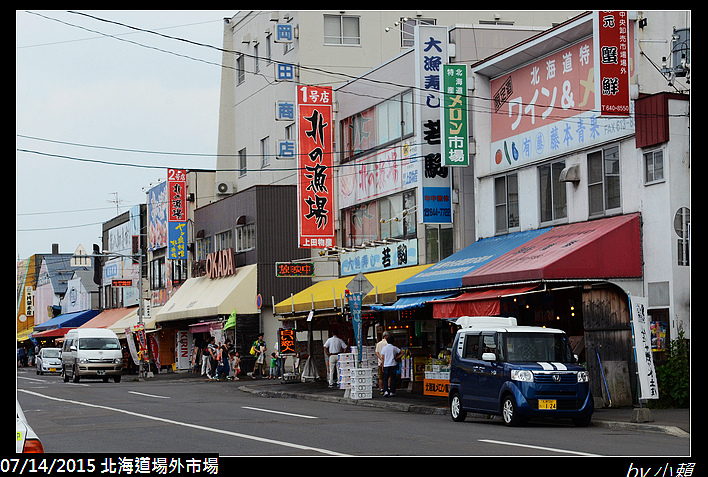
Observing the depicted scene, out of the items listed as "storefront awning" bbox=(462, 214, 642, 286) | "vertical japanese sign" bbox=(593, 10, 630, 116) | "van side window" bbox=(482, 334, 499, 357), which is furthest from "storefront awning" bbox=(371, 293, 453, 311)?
"vertical japanese sign" bbox=(593, 10, 630, 116)

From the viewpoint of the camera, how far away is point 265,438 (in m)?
15.9

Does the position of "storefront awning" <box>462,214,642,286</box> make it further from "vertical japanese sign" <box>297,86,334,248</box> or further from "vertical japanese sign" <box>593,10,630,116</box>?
"vertical japanese sign" <box>297,86,334,248</box>

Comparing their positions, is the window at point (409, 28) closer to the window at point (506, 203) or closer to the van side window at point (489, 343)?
the window at point (506, 203)

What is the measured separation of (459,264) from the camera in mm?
26172

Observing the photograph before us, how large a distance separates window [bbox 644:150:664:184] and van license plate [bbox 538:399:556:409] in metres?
6.16

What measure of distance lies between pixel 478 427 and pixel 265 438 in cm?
421

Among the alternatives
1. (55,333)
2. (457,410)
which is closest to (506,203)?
(457,410)

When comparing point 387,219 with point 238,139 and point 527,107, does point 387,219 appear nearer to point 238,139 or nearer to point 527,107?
point 527,107

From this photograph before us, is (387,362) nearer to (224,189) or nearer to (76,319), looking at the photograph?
(224,189)

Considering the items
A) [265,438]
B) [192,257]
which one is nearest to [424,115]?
[265,438]

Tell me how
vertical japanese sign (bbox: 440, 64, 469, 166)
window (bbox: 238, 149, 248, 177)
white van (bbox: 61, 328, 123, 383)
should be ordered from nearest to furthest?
vertical japanese sign (bbox: 440, 64, 469, 166), white van (bbox: 61, 328, 123, 383), window (bbox: 238, 149, 248, 177)

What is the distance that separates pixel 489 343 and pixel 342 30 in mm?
27118

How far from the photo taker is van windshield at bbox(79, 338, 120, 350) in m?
41.1

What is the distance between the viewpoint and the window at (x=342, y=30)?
141 feet
